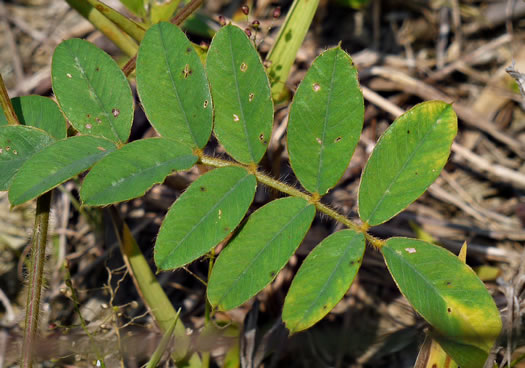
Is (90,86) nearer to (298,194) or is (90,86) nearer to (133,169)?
(133,169)

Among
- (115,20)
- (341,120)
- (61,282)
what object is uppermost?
(115,20)

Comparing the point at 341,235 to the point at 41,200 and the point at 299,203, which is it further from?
the point at 41,200

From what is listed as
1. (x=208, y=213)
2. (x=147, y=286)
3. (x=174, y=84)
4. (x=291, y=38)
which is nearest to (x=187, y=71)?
(x=174, y=84)

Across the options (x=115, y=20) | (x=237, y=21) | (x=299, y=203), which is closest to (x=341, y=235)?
(x=299, y=203)

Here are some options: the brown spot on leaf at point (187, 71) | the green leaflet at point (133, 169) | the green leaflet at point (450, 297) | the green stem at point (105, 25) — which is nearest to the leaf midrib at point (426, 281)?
the green leaflet at point (450, 297)

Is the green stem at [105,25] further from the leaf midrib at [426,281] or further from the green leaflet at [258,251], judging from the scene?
the leaf midrib at [426,281]

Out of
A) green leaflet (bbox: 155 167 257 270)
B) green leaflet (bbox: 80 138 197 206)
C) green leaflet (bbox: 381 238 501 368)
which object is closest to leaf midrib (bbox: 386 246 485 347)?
green leaflet (bbox: 381 238 501 368)
